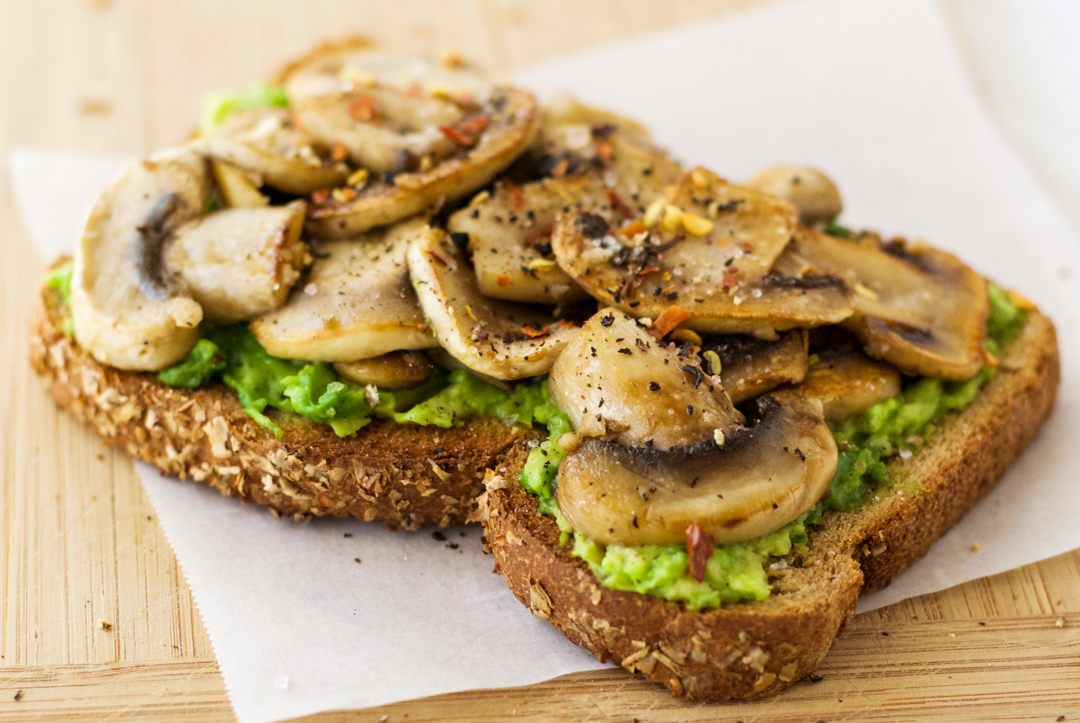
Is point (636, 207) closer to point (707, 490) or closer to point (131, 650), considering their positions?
point (707, 490)

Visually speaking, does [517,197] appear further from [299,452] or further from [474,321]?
[299,452]

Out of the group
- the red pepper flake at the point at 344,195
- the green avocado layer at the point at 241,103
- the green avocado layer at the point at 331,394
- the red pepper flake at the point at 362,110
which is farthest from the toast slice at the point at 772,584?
the green avocado layer at the point at 241,103

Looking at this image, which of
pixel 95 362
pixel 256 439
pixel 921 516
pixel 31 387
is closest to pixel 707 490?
pixel 921 516

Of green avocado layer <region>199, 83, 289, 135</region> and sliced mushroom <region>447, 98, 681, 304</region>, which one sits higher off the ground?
sliced mushroom <region>447, 98, 681, 304</region>

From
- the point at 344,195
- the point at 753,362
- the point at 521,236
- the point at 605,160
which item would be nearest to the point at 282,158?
the point at 344,195

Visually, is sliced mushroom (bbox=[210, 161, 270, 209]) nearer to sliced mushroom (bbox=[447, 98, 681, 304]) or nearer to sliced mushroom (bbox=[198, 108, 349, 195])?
sliced mushroom (bbox=[198, 108, 349, 195])

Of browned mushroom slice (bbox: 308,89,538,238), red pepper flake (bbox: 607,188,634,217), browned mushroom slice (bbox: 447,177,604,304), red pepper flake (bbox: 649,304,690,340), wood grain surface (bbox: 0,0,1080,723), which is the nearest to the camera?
wood grain surface (bbox: 0,0,1080,723)

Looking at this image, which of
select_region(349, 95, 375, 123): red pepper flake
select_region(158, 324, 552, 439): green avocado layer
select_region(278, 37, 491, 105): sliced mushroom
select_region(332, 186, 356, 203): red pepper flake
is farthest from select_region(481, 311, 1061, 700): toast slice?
select_region(278, 37, 491, 105): sliced mushroom
